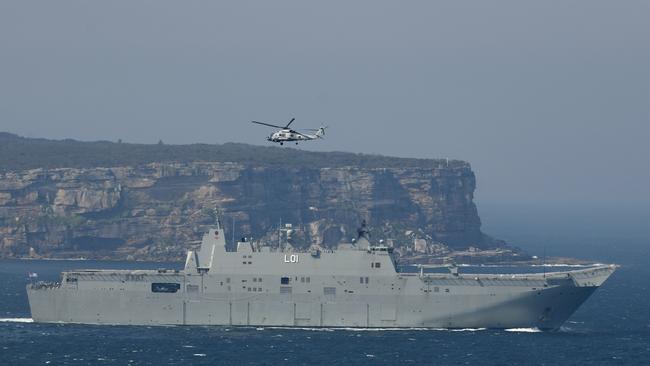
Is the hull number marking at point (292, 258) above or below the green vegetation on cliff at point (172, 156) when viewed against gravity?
below

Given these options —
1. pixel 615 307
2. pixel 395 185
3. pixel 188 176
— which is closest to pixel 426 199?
pixel 395 185

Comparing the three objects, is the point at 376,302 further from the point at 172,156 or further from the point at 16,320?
the point at 172,156

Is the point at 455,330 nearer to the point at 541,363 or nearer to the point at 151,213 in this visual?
the point at 541,363

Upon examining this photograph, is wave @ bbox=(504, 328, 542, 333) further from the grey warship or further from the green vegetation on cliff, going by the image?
the green vegetation on cliff

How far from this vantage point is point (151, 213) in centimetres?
12650

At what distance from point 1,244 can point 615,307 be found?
6455 centimetres

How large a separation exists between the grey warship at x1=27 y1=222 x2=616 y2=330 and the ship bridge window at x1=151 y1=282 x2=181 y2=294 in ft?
0.17

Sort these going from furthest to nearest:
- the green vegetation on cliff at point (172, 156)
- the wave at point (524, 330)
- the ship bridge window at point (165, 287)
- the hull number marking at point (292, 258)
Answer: the green vegetation on cliff at point (172, 156) → the ship bridge window at point (165, 287) → the hull number marking at point (292, 258) → the wave at point (524, 330)

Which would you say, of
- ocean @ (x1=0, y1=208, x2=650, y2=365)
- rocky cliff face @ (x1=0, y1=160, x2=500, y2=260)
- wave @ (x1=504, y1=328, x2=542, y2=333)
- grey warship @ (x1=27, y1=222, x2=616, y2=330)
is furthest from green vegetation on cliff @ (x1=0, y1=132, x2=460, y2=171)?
wave @ (x1=504, y1=328, x2=542, y2=333)

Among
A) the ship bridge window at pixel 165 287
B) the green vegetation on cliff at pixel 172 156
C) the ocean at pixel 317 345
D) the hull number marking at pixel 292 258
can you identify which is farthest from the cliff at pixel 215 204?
the hull number marking at pixel 292 258

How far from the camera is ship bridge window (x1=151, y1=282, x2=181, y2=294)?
66.8 metres

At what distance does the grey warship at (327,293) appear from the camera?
2581 inches

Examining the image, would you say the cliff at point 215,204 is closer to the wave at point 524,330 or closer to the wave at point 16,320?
the wave at point 16,320

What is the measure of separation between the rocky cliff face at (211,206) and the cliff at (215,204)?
0.10m
